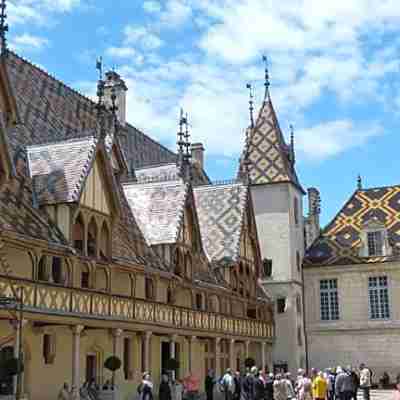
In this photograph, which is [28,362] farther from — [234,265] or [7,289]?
[234,265]

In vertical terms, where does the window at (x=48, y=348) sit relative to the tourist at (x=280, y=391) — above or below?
above

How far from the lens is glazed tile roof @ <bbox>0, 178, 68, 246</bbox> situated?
19.3 metres

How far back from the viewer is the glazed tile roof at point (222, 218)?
113ft

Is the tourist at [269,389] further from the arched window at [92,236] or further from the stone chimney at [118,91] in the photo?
the stone chimney at [118,91]

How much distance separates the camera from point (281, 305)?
133 feet

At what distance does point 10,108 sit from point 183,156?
12.1 metres

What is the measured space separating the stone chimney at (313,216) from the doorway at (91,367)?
2474cm

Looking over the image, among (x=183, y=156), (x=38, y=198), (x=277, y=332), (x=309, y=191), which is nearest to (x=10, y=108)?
(x=38, y=198)

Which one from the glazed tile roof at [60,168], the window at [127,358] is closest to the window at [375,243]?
the window at [127,358]

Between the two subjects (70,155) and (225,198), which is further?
(225,198)

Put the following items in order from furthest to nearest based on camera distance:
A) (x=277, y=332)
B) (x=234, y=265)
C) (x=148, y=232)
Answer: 1. (x=277, y=332)
2. (x=234, y=265)
3. (x=148, y=232)

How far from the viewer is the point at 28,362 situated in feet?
68.6

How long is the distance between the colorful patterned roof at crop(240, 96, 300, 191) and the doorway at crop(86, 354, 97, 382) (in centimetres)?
1945

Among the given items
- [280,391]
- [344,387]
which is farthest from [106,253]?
[344,387]
